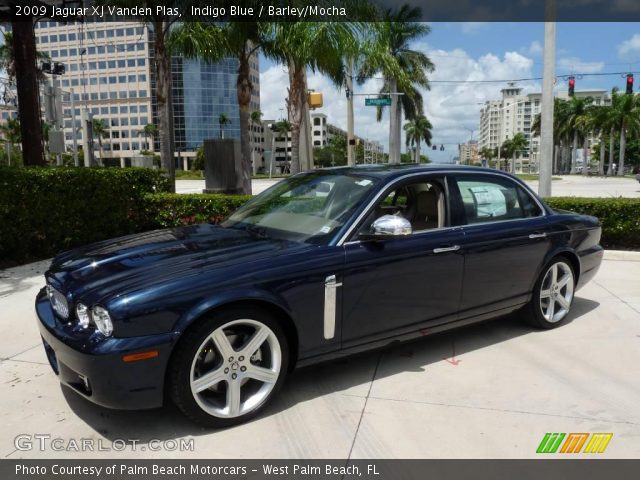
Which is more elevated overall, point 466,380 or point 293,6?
point 293,6

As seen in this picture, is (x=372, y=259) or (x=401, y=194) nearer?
(x=372, y=259)

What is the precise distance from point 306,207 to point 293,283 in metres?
1.01

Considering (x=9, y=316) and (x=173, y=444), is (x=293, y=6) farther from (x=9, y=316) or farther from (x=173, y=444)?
(x=173, y=444)

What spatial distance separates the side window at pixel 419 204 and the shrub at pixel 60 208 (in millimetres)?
5463

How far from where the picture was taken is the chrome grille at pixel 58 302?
3.09m

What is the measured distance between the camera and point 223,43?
482 inches

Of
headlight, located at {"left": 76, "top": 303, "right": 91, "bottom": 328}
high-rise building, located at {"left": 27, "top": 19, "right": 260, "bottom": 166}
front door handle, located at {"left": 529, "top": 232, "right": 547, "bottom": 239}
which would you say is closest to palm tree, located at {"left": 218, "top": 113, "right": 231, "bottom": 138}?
high-rise building, located at {"left": 27, "top": 19, "right": 260, "bottom": 166}

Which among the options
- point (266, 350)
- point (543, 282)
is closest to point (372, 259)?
point (266, 350)

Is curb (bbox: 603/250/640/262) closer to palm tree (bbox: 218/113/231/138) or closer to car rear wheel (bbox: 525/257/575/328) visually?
car rear wheel (bbox: 525/257/575/328)

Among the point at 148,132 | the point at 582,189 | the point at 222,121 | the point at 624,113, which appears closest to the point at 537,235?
the point at 582,189

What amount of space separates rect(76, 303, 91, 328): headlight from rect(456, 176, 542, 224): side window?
281 centimetres

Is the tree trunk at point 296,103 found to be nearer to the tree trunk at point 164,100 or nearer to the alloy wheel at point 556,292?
the tree trunk at point 164,100

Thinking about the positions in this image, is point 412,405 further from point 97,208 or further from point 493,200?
point 97,208
